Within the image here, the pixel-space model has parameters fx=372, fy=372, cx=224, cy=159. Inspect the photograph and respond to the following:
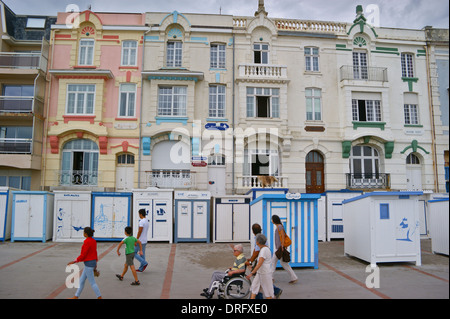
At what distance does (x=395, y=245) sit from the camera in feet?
38.4

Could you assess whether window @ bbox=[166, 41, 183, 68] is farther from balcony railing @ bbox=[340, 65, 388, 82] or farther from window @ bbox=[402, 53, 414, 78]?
window @ bbox=[402, 53, 414, 78]

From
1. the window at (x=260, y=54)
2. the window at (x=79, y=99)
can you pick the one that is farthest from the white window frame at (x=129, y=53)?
the window at (x=260, y=54)

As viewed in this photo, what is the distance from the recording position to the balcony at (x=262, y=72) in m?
22.9

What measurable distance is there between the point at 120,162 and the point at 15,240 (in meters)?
7.30

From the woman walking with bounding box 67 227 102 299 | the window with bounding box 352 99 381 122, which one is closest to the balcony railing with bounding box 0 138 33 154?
the woman walking with bounding box 67 227 102 299

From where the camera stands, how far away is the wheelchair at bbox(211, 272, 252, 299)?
7.95 meters

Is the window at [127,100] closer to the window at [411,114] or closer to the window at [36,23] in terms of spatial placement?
the window at [36,23]

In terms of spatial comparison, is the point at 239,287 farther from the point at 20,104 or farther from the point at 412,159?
the point at 412,159

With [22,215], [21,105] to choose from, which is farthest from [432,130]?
[21,105]

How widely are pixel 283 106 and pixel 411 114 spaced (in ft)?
28.9

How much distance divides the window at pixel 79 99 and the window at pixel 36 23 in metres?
5.82

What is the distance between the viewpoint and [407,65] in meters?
24.9

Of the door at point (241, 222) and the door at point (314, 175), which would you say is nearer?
the door at point (241, 222)

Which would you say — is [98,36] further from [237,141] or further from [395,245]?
[395,245]
